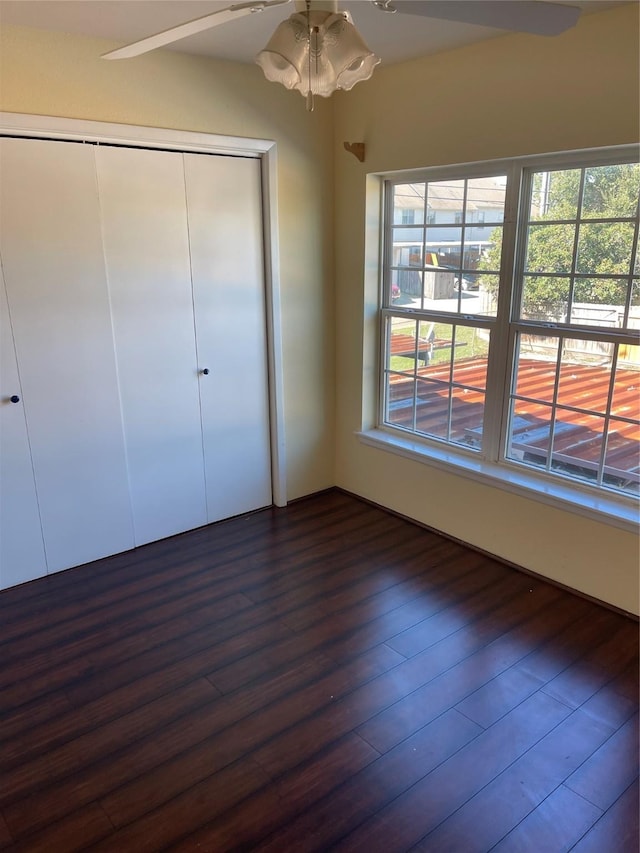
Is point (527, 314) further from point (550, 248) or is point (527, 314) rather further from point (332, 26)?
point (332, 26)

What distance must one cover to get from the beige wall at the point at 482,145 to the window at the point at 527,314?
0.16 metres

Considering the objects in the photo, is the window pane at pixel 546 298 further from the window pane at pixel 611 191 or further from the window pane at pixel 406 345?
the window pane at pixel 406 345

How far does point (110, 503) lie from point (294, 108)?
2.49 m

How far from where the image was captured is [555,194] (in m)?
2.73

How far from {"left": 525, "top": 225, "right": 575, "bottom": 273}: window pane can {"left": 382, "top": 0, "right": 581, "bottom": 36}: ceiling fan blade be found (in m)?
1.23

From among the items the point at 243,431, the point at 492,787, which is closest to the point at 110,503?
the point at 243,431

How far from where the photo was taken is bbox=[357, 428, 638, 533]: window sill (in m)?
2.67

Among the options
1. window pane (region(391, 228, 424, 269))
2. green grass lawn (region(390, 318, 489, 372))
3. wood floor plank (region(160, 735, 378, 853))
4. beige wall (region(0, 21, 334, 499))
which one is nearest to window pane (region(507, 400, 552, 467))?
green grass lawn (region(390, 318, 489, 372))

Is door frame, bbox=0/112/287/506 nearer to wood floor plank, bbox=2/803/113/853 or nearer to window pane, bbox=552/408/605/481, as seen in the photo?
window pane, bbox=552/408/605/481

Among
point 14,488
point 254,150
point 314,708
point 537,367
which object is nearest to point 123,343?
point 14,488

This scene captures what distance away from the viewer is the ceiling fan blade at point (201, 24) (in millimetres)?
1436

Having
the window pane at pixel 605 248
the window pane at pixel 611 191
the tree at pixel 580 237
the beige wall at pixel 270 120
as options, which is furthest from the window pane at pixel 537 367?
the beige wall at pixel 270 120

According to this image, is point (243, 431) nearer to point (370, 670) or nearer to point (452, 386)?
point (452, 386)

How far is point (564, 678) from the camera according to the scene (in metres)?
2.35
